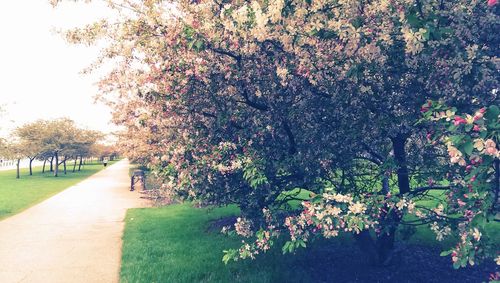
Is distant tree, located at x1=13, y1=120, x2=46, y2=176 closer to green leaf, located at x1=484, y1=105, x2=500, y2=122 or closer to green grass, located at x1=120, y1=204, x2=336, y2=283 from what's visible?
green grass, located at x1=120, y1=204, x2=336, y2=283

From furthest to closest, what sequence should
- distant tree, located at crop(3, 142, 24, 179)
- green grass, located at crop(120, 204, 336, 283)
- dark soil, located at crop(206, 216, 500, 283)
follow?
distant tree, located at crop(3, 142, 24, 179) → green grass, located at crop(120, 204, 336, 283) → dark soil, located at crop(206, 216, 500, 283)

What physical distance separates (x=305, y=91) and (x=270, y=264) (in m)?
4.27

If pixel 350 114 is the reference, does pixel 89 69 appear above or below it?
above

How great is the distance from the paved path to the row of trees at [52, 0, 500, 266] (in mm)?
3500

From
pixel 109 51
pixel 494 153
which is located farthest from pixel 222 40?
pixel 494 153

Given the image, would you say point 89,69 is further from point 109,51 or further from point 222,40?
point 222,40

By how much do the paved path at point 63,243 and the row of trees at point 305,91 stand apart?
11.5 ft

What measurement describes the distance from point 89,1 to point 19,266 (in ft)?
20.0

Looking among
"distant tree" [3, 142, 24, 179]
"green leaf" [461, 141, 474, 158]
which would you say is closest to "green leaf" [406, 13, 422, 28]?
"green leaf" [461, 141, 474, 158]

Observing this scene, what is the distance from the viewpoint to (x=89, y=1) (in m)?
5.76

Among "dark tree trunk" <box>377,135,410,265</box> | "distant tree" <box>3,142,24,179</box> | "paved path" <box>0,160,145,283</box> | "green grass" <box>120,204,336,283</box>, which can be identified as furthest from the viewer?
"distant tree" <box>3,142,24,179</box>

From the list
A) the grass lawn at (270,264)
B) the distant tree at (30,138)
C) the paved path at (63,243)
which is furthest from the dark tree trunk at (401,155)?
the distant tree at (30,138)

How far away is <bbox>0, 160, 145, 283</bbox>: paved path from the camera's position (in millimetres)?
7586

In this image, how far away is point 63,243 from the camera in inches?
400
